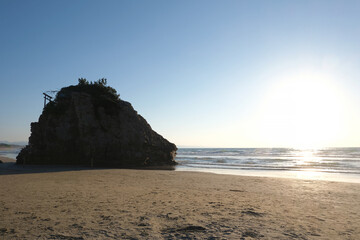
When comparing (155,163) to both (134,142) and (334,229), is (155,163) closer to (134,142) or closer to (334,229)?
(134,142)

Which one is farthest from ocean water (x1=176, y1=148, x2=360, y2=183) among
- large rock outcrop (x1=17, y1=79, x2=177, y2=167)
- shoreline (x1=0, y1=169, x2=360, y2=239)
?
shoreline (x1=0, y1=169, x2=360, y2=239)

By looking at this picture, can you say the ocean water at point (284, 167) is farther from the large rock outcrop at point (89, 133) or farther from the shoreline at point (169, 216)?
the shoreline at point (169, 216)

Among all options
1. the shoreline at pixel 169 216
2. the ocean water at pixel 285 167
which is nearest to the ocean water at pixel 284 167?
the ocean water at pixel 285 167

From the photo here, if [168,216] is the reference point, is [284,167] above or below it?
below

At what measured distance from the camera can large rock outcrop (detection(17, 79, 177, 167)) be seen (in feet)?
103

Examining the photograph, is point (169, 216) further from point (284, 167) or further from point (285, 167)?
point (285, 167)

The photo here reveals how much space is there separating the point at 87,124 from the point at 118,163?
660 cm

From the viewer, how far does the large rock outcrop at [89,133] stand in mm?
31375

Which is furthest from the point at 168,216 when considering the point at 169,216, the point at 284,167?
the point at 284,167

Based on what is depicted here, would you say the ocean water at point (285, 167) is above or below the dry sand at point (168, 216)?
below

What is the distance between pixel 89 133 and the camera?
31.8 meters

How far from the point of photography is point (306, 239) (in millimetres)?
5613

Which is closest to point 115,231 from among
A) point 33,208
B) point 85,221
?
point 85,221

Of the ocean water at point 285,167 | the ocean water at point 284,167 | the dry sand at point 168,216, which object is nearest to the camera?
the dry sand at point 168,216
